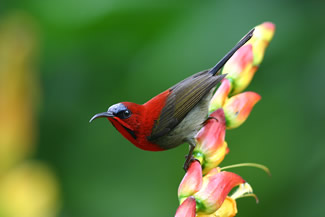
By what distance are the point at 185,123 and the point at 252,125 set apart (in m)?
1.01

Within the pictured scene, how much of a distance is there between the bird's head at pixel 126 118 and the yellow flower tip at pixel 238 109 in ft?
1.47

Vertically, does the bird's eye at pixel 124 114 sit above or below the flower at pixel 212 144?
above

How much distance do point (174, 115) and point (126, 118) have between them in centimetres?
34

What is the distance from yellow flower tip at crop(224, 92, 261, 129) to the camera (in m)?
1.72

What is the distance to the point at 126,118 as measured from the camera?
2.11 metres

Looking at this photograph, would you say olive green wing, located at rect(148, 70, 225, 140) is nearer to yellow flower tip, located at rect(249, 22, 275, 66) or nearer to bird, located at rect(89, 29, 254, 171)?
bird, located at rect(89, 29, 254, 171)

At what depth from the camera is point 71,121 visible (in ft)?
11.4

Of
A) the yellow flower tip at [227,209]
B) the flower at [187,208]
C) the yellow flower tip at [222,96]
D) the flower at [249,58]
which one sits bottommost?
the yellow flower tip at [227,209]

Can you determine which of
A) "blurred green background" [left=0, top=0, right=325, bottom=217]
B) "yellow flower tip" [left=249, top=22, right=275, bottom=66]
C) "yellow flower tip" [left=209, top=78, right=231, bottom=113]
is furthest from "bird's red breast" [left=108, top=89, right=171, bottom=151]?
"blurred green background" [left=0, top=0, right=325, bottom=217]

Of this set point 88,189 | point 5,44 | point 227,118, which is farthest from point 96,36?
point 227,118

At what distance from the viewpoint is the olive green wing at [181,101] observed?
91.7 inches

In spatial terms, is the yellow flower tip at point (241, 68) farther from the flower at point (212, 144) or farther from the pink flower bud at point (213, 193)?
the pink flower bud at point (213, 193)

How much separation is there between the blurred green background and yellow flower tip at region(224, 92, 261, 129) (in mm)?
1283

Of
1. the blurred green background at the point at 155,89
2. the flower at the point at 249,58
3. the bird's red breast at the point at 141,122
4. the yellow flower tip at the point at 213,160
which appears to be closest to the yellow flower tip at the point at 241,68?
the flower at the point at 249,58
